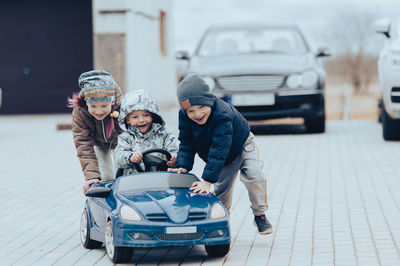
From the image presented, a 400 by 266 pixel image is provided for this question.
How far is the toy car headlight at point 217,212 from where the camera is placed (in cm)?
557

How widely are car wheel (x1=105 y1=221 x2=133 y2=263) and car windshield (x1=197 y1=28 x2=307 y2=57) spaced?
356 inches

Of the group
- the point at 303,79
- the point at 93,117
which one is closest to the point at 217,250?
the point at 93,117

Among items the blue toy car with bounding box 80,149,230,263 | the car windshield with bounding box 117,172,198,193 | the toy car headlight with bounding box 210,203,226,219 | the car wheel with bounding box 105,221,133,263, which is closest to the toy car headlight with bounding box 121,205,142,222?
the blue toy car with bounding box 80,149,230,263

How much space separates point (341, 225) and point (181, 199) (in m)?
1.68

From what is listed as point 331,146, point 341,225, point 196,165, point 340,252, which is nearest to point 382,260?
point 340,252

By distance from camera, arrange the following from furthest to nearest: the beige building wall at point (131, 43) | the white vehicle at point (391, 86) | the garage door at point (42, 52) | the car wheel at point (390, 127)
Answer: the garage door at point (42, 52)
the beige building wall at point (131, 43)
the car wheel at point (390, 127)
the white vehicle at point (391, 86)

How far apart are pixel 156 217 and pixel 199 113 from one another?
2.51 ft

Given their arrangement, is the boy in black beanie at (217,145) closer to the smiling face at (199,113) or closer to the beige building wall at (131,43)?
the smiling face at (199,113)

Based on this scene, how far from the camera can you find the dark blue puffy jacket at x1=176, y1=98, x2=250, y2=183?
19.2 ft

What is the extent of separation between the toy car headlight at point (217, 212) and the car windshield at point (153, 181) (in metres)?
0.32

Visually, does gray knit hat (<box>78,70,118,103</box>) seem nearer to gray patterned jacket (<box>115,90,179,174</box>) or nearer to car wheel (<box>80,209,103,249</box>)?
gray patterned jacket (<box>115,90,179,174</box>)

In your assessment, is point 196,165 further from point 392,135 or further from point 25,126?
point 25,126

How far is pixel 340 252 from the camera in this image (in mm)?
5809

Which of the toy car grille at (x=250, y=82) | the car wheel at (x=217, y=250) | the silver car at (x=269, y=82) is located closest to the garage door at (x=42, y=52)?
the silver car at (x=269, y=82)
